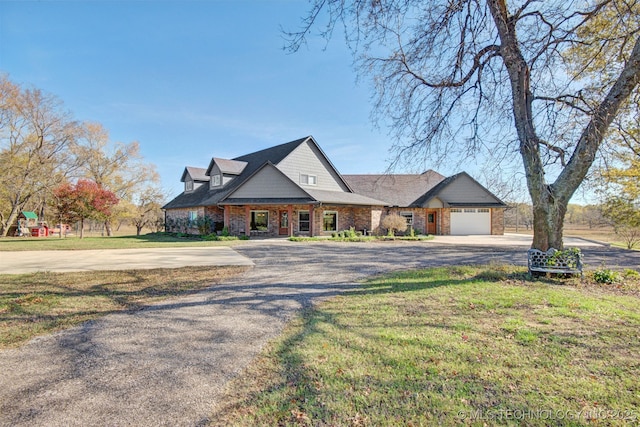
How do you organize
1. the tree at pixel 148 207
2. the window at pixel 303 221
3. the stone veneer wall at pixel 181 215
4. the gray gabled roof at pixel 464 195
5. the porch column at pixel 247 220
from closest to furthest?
the porch column at pixel 247 220
the window at pixel 303 221
the stone veneer wall at pixel 181 215
the gray gabled roof at pixel 464 195
the tree at pixel 148 207

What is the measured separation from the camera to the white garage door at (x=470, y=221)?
85.8 ft

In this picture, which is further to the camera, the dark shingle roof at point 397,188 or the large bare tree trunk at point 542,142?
the dark shingle roof at point 397,188

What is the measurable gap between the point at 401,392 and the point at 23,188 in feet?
97.1

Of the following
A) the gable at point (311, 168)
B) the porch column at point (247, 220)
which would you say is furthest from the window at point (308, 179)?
the porch column at point (247, 220)

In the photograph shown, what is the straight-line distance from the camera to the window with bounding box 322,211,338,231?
22234 mm

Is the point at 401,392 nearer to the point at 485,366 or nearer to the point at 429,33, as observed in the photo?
the point at 485,366

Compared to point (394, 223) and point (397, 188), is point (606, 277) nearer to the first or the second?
point (394, 223)

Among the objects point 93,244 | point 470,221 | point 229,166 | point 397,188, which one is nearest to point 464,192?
point 470,221

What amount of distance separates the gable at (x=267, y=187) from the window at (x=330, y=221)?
3176 mm

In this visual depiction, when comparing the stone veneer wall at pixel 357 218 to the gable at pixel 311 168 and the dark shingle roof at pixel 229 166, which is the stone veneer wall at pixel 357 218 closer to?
the gable at pixel 311 168

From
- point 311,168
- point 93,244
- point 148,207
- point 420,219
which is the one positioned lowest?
Answer: point 93,244

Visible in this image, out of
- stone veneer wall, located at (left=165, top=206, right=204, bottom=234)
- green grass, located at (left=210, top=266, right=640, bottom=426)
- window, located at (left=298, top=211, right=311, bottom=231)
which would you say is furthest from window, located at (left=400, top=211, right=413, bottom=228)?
green grass, located at (left=210, top=266, right=640, bottom=426)

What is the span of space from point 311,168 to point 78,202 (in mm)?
15880

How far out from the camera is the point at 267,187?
20.6m
